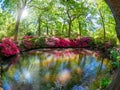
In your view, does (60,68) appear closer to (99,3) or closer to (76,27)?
(99,3)

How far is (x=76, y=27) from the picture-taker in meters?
49.2

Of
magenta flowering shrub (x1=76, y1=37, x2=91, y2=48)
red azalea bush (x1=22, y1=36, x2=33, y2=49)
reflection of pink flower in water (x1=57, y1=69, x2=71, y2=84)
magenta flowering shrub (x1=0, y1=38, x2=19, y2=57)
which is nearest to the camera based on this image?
reflection of pink flower in water (x1=57, y1=69, x2=71, y2=84)

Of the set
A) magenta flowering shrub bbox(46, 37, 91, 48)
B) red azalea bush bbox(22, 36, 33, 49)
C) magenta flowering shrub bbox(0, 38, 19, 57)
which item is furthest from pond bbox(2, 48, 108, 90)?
magenta flowering shrub bbox(46, 37, 91, 48)

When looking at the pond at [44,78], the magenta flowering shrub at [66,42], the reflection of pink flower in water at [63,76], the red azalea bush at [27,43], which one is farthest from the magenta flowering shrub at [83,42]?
the reflection of pink flower in water at [63,76]

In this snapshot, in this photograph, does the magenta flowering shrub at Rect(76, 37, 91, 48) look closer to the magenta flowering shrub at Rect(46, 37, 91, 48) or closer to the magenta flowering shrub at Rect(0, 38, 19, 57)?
the magenta flowering shrub at Rect(46, 37, 91, 48)

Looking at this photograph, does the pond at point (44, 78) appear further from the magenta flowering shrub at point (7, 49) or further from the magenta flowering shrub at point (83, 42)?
the magenta flowering shrub at point (83, 42)

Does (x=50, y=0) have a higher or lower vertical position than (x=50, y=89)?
higher

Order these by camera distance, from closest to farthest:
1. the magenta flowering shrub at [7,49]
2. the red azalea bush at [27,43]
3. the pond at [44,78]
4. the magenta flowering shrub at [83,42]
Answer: the pond at [44,78] → the magenta flowering shrub at [7,49] → the red azalea bush at [27,43] → the magenta flowering shrub at [83,42]

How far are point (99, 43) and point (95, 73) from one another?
61.2 feet

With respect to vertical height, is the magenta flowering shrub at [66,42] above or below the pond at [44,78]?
above

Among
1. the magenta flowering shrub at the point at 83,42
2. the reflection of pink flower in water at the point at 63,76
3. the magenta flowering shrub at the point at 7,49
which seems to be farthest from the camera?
the magenta flowering shrub at the point at 83,42

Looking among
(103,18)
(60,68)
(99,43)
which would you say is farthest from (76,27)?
(60,68)

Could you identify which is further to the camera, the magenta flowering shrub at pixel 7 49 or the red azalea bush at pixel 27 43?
the red azalea bush at pixel 27 43

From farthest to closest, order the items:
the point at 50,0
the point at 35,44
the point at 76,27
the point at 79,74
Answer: the point at 76,27 < the point at 50,0 < the point at 35,44 < the point at 79,74
